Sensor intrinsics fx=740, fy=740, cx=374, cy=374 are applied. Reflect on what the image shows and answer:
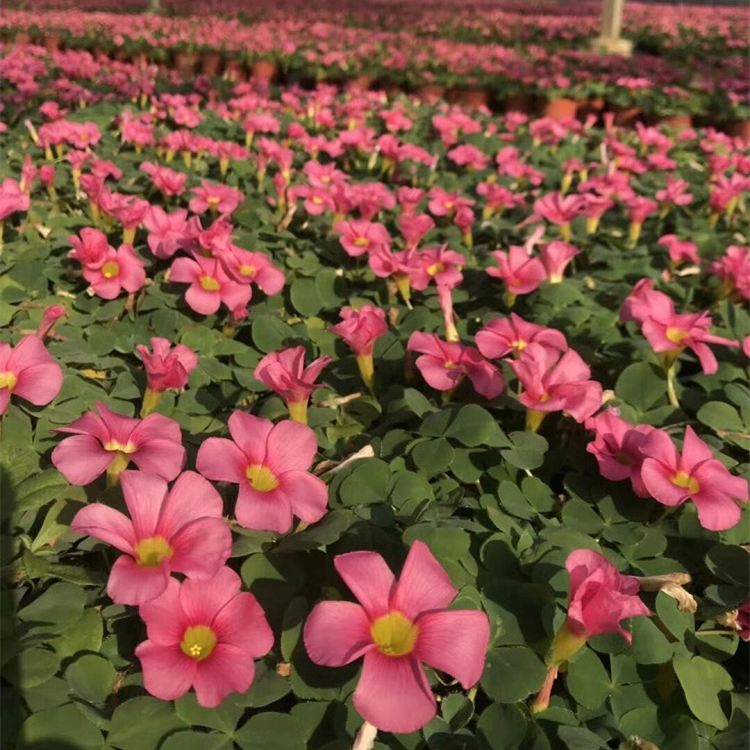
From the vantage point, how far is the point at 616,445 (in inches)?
43.6

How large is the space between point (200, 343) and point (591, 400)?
739 mm

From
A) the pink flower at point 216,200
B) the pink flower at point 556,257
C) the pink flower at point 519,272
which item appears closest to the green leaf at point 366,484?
the pink flower at point 519,272

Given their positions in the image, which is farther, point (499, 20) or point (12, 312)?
point (499, 20)

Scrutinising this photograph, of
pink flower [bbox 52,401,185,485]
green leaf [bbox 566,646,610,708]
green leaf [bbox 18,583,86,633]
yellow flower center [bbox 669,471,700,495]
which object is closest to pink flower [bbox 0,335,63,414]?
pink flower [bbox 52,401,185,485]

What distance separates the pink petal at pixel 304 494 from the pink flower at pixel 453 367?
358mm

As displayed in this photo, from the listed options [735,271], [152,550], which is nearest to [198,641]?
[152,550]

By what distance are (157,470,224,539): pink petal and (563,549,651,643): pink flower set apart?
0.39m

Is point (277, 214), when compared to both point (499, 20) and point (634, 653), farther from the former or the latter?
point (499, 20)

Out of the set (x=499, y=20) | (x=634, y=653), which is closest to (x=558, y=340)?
(x=634, y=653)

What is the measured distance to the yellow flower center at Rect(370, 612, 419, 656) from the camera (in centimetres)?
72

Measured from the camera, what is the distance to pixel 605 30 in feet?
30.3

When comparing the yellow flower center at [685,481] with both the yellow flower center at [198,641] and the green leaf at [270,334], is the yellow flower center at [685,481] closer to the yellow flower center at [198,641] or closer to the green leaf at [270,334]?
the yellow flower center at [198,641]

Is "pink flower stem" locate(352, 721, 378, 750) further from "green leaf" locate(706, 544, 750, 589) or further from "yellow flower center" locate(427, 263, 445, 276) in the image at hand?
"yellow flower center" locate(427, 263, 445, 276)

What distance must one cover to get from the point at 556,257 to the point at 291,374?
88 cm
